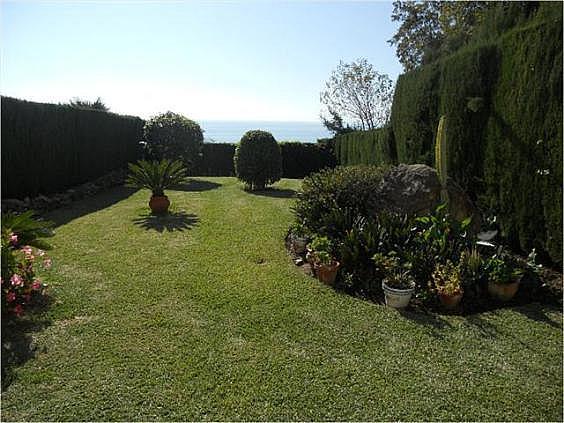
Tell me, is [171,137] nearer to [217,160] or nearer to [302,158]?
[217,160]

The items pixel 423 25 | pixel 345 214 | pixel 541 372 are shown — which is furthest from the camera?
pixel 423 25

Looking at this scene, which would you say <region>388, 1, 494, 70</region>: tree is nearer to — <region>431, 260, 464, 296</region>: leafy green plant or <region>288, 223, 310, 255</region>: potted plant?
<region>288, 223, 310, 255</region>: potted plant

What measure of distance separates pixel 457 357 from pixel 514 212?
3415 millimetres

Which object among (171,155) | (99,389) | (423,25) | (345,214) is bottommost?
(99,389)

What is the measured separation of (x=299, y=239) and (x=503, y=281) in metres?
2.80

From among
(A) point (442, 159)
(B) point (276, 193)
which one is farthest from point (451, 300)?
(B) point (276, 193)

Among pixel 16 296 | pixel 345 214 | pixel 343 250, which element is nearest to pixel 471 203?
pixel 345 214

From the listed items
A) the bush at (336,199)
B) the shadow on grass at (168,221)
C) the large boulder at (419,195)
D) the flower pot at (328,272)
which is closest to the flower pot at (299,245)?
the bush at (336,199)

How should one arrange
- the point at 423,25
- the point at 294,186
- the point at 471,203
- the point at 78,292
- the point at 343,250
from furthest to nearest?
the point at 423,25 < the point at 294,186 < the point at 471,203 < the point at 343,250 < the point at 78,292

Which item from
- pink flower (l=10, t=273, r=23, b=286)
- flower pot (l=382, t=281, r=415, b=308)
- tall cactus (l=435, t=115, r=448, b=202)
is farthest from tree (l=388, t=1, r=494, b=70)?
pink flower (l=10, t=273, r=23, b=286)

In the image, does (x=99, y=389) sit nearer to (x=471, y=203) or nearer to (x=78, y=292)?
(x=78, y=292)

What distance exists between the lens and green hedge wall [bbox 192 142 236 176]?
17734 mm

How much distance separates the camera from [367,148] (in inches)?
512

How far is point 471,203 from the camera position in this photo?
20.0 ft
